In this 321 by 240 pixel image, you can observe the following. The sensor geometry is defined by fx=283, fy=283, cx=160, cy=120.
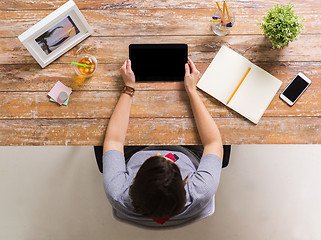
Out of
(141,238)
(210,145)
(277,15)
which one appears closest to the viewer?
(277,15)

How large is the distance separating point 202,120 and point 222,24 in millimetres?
470

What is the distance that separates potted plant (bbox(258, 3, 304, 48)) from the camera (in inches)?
47.1

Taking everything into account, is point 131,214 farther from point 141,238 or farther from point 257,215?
point 257,215

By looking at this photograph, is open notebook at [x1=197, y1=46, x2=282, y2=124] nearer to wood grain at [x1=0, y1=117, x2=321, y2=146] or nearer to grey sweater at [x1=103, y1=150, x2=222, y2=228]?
wood grain at [x1=0, y1=117, x2=321, y2=146]

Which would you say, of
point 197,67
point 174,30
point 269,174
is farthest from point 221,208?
point 174,30

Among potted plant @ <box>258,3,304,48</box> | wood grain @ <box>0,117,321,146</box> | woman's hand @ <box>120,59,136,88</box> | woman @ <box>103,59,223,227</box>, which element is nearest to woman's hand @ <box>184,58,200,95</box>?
woman @ <box>103,59,223,227</box>

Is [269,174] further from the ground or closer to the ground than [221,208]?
further from the ground

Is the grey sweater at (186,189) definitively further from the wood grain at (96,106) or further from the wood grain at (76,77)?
the wood grain at (76,77)

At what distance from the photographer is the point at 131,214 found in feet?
4.03

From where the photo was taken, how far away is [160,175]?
1033 mm

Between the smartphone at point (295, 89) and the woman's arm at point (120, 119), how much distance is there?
725mm

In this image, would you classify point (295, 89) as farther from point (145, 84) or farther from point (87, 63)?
point (87, 63)

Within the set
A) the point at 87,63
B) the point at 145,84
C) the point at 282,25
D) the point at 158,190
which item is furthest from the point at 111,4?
the point at 158,190

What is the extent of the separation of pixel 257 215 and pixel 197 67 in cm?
135
